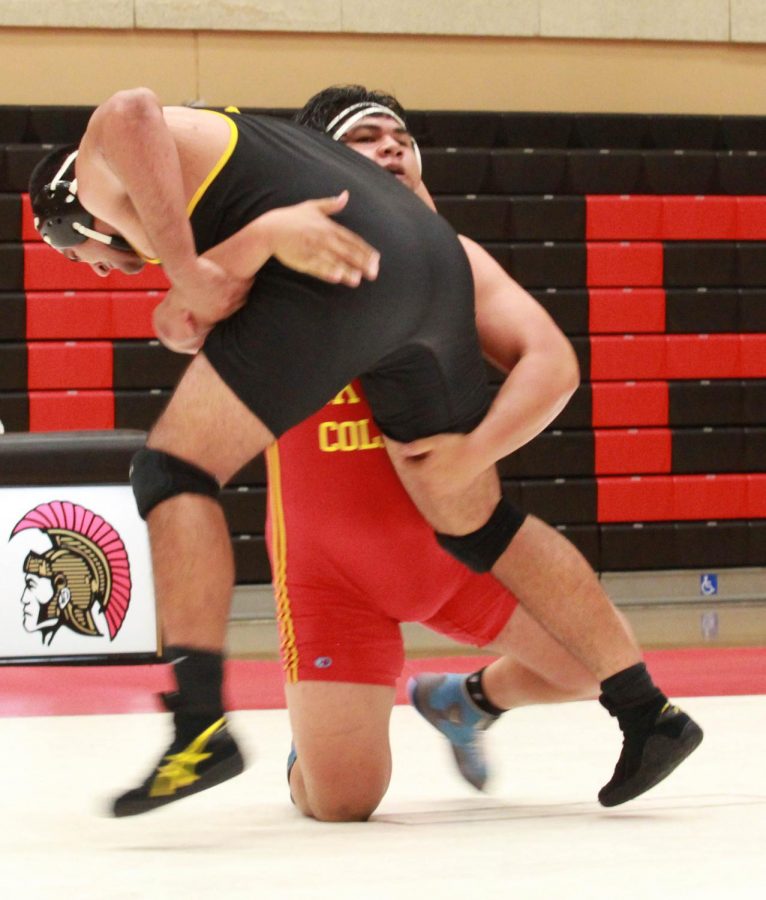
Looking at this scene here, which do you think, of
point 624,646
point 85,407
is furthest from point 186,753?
point 85,407

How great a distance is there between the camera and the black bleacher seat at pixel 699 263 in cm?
698

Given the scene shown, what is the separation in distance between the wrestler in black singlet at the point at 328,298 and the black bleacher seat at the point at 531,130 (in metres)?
5.32

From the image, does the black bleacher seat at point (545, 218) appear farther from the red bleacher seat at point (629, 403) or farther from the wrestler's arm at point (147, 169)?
the wrestler's arm at point (147, 169)

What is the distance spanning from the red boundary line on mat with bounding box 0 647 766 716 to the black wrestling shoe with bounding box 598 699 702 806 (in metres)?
1.44

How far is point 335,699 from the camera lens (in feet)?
6.39

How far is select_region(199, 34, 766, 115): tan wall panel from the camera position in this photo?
6918 millimetres

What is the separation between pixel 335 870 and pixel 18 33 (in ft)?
20.4

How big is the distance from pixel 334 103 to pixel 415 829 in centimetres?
107

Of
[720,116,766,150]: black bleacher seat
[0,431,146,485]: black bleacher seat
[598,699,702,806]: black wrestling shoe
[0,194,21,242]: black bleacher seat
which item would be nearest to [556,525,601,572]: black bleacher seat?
[720,116,766,150]: black bleacher seat

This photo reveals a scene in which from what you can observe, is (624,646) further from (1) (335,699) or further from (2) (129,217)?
(2) (129,217)

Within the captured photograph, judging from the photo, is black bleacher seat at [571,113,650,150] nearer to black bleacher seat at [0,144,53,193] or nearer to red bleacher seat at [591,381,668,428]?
red bleacher seat at [591,381,668,428]

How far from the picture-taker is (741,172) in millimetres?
6957

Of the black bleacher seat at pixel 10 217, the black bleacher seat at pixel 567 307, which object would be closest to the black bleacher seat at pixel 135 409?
the black bleacher seat at pixel 10 217

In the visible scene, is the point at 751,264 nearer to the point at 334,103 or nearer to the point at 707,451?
the point at 707,451
